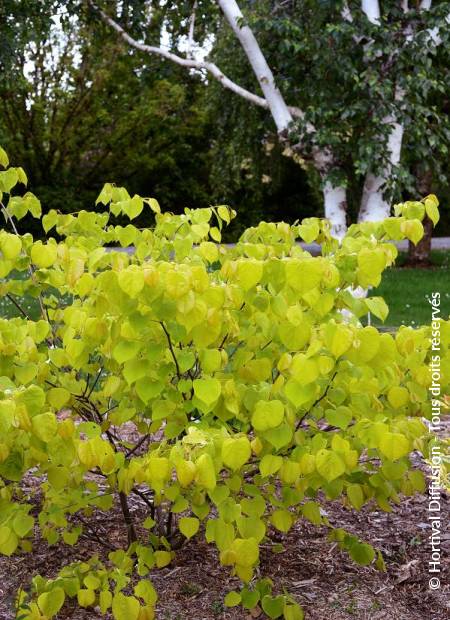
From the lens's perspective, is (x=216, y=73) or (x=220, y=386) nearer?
(x=220, y=386)

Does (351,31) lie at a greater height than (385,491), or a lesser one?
greater

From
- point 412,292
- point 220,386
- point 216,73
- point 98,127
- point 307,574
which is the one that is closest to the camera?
point 220,386

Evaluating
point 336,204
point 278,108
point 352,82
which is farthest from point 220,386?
point 352,82

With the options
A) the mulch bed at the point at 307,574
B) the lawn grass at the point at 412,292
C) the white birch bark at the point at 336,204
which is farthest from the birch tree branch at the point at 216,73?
the mulch bed at the point at 307,574

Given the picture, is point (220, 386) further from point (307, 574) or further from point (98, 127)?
point (98, 127)

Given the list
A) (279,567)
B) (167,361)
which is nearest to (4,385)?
(167,361)

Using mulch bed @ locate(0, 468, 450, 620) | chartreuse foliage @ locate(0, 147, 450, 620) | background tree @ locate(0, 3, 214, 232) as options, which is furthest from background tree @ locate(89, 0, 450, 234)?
background tree @ locate(0, 3, 214, 232)

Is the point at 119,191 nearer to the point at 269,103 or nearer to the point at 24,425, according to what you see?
the point at 24,425

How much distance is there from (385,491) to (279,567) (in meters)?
0.74

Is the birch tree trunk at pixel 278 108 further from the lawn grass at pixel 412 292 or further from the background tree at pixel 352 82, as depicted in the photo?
the lawn grass at pixel 412 292

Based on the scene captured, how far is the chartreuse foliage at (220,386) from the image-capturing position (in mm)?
1822

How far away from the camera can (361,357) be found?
185 centimetres

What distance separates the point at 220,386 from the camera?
1.91 metres

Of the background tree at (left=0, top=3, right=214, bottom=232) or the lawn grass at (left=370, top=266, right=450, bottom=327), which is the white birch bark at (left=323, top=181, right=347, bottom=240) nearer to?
the lawn grass at (left=370, top=266, right=450, bottom=327)
